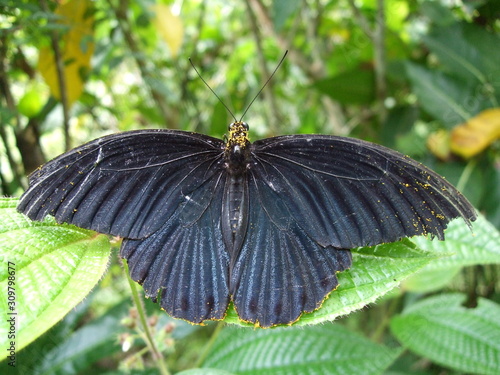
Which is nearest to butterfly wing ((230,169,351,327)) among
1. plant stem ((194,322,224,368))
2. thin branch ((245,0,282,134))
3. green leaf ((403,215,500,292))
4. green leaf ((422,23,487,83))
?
green leaf ((403,215,500,292))

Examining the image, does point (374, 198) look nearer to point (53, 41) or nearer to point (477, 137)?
point (477, 137)

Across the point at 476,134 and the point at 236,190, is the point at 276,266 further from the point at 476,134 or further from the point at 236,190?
the point at 476,134

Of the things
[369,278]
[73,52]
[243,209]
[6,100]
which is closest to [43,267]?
[243,209]

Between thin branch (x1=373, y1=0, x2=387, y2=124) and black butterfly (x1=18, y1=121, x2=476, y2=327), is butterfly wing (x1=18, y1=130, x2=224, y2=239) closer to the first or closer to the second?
black butterfly (x1=18, y1=121, x2=476, y2=327)

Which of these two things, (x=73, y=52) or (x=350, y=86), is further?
(x=350, y=86)

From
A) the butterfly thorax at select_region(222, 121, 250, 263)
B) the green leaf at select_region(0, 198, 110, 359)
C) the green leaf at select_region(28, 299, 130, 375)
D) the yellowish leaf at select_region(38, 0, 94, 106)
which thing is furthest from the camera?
the yellowish leaf at select_region(38, 0, 94, 106)

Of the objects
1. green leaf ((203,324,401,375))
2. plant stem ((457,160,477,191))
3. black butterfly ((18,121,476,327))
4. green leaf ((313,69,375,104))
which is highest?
green leaf ((313,69,375,104))

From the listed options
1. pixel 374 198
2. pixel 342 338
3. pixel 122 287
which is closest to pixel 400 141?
pixel 342 338
